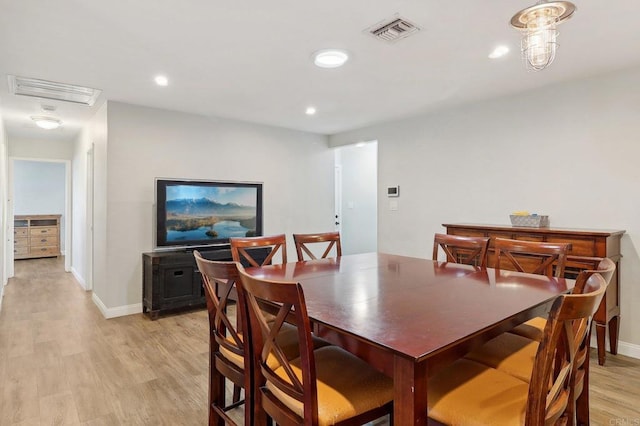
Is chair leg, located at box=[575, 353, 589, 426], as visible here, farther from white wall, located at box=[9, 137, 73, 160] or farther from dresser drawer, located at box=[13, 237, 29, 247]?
dresser drawer, located at box=[13, 237, 29, 247]

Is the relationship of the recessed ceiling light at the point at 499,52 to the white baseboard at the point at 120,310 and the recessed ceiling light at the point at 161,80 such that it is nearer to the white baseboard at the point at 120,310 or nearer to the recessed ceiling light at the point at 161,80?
the recessed ceiling light at the point at 161,80

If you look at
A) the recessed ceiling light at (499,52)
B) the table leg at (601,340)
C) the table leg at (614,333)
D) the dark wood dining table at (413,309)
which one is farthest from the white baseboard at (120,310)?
the table leg at (614,333)

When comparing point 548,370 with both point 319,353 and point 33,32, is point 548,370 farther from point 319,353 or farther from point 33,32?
point 33,32

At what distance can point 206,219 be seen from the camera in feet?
14.7

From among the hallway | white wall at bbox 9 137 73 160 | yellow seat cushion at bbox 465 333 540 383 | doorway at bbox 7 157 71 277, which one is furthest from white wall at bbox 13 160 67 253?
yellow seat cushion at bbox 465 333 540 383

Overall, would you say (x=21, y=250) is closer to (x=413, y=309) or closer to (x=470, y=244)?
(x=470, y=244)

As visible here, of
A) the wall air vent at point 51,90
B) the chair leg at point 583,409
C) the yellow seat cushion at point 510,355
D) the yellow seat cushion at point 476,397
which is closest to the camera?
the yellow seat cushion at point 476,397

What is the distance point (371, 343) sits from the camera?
1115mm

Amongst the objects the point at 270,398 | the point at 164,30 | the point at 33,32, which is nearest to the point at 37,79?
the point at 33,32

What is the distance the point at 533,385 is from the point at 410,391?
37 centimetres

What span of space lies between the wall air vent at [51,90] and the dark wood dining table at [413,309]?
2767 millimetres

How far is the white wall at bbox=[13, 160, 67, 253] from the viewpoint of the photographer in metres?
8.18

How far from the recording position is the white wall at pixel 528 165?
302cm

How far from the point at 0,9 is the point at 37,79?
132cm
